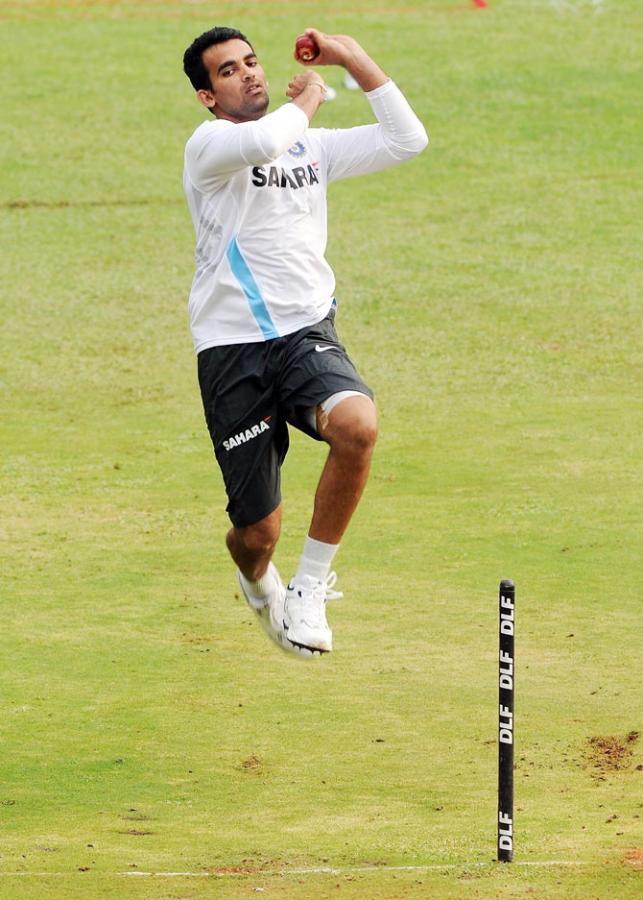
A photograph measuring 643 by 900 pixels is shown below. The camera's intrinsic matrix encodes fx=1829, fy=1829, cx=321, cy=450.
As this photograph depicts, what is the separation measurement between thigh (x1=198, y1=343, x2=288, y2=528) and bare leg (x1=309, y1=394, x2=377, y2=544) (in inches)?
16.5

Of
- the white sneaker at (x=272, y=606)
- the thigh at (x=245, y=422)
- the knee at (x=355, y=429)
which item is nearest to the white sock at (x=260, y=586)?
the white sneaker at (x=272, y=606)

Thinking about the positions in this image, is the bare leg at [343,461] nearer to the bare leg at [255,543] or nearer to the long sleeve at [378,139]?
the bare leg at [255,543]

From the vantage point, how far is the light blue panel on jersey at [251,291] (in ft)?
31.7

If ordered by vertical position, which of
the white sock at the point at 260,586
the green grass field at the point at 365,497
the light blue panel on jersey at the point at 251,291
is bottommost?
the green grass field at the point at 365,497

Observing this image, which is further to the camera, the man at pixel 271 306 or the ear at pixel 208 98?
the ear at pixel 208 98

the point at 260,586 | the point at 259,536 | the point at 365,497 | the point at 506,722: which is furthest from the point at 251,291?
the point at 365,497

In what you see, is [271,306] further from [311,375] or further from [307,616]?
[307,616]

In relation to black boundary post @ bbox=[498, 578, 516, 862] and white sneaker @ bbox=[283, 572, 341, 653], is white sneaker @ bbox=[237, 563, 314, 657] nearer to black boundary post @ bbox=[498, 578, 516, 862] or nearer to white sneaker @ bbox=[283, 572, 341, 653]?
white sneaker @ bbox=[283, 572, 341, 653]

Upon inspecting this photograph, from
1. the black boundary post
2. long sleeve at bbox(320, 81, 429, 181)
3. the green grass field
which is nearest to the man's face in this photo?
long sleeve at bbox(320, 81, 429, 181)

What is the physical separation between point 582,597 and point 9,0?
23.3 metres

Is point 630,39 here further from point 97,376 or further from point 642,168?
point 97,376

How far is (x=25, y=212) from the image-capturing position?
26.5 metres

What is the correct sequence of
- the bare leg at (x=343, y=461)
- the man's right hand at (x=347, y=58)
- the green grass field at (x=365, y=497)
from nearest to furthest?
the bare leg at (x=343, y=461)
the man's right hand at (x=347, y=58)
the green grass field at (x=365, y=497)

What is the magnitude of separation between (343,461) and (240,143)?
1704mm
